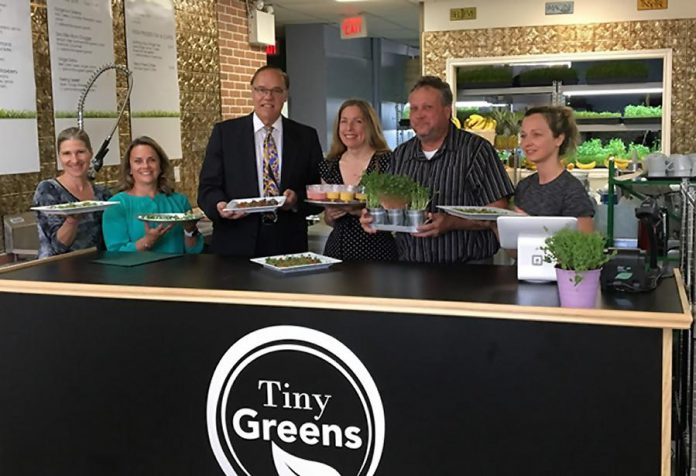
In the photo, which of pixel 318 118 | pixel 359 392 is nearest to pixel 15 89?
pixel 359 392

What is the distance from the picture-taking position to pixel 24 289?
3006 millimetres

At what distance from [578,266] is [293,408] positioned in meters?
1.05

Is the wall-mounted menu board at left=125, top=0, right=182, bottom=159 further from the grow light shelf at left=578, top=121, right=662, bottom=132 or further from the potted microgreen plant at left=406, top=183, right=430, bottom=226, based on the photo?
the grow light shelf at left=578, top=121, right=662, bottom=132

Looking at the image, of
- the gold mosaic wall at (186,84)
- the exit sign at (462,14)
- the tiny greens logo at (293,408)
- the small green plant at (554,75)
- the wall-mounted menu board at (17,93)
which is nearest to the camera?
the tiny greens logo at (293,408)

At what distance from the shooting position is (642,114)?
8.31 m

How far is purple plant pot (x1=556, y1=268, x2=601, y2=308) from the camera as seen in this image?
7.53 feet

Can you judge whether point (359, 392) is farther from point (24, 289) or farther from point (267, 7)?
point (267, 7)

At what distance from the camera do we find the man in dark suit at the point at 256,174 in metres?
3.87

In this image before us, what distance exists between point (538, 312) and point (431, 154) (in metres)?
1.40

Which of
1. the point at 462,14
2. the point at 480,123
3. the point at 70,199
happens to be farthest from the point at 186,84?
the point at 70,199

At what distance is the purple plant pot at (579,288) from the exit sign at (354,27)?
7673 mm

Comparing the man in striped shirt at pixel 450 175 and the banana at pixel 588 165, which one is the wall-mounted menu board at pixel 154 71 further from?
the banana at pixel 588 165

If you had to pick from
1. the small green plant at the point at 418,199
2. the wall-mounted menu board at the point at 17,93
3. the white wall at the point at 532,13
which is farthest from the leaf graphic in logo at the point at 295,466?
the white wall at the point at 532,13

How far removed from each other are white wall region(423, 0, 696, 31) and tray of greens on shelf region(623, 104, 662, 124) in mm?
903
